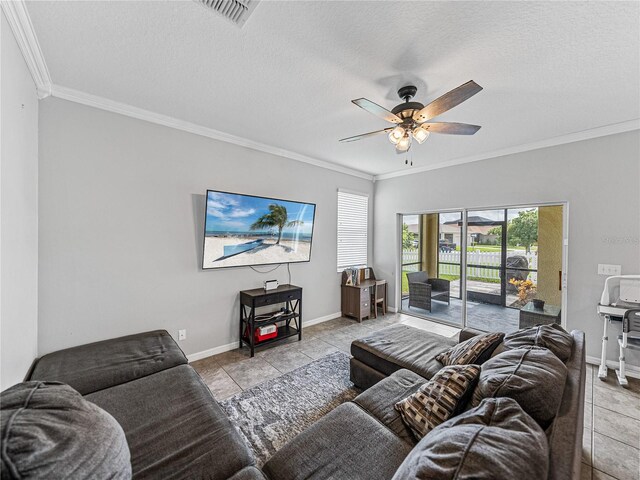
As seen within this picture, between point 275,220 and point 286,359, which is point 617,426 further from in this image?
point 275,220

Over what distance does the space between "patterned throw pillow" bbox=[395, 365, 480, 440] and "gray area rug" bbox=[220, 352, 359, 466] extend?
0.98 meters

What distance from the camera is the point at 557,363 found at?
128 centimetres

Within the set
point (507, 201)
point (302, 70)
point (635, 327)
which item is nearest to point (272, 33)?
point (302, 70)

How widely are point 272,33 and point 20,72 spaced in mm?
1740

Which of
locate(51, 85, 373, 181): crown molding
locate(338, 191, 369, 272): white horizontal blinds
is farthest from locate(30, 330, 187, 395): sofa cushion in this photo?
locate(338, 191, 369, 272): white horizontal blinds

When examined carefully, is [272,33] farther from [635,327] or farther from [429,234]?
[635,327]

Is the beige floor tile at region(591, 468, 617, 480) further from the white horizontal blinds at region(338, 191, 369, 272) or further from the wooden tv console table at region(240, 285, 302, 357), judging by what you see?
the white horizontal blinds at region(338, 191, 369, 272)

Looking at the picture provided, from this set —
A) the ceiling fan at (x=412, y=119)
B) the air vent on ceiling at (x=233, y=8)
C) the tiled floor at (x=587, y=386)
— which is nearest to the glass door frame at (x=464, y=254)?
the tiled floor at (x=587, y=386)

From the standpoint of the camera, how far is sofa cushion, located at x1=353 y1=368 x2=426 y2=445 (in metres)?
1.43

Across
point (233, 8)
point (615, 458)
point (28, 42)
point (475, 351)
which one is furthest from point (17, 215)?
point (615, 458)

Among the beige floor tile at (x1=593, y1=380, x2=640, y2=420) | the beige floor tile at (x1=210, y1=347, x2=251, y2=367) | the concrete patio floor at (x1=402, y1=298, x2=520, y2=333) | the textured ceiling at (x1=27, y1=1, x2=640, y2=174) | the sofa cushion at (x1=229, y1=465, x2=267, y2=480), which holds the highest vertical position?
the textured ceiling at (x1=27, y1=1, x2=640, y2=174)

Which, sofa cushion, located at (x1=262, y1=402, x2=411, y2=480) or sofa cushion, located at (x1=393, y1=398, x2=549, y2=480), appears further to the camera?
sofa cushion, located at (x1=262, y1=402, x2=411, y2=480)

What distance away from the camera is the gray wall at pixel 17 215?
1.50 metres

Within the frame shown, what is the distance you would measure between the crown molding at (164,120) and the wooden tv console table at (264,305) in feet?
6.45
